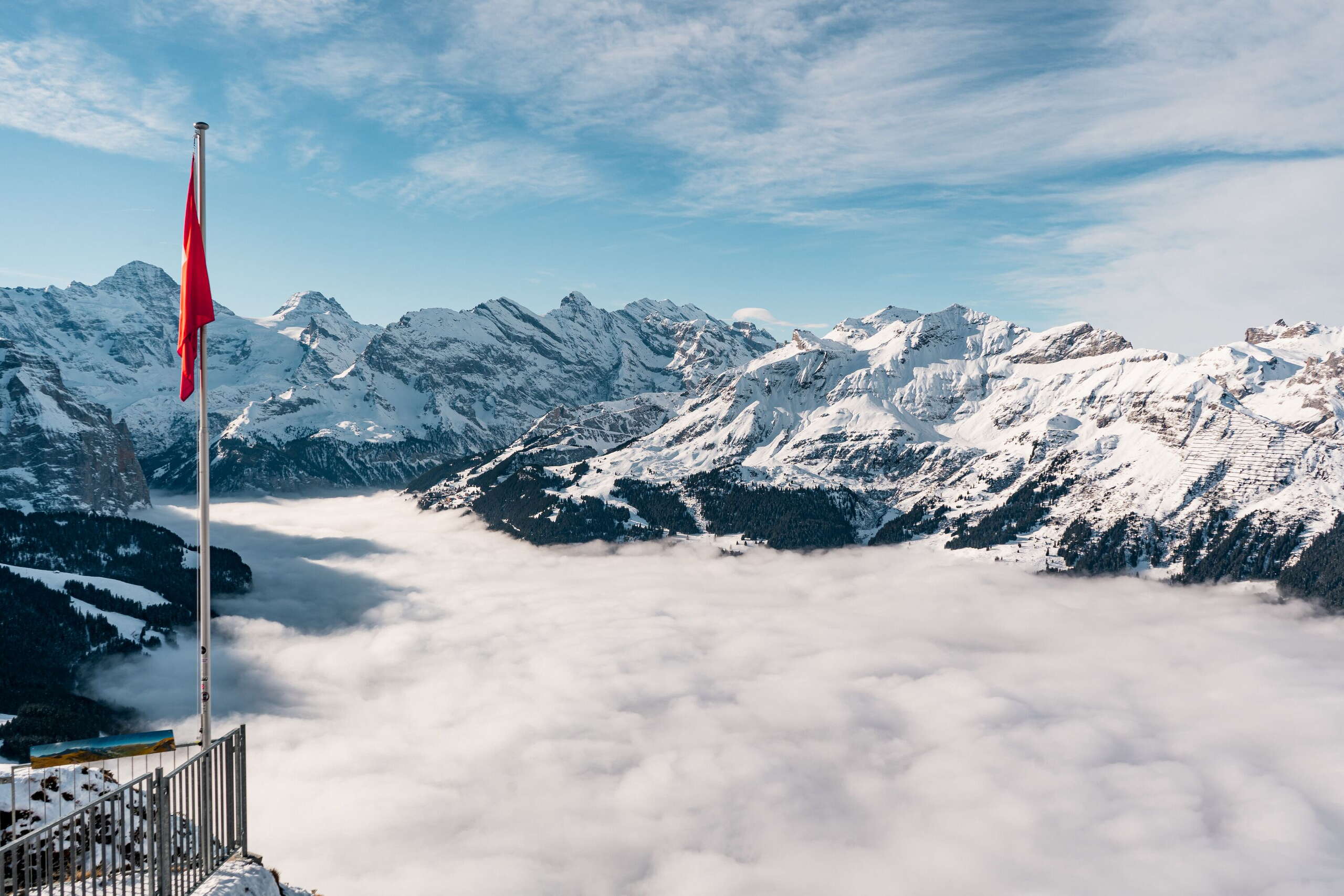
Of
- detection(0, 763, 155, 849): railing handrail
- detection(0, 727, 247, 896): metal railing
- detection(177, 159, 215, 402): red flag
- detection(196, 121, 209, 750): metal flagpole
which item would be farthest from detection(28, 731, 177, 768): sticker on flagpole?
detection(177, 159, 215, 402): red flag

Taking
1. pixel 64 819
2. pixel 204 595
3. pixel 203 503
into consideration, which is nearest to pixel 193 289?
pixel 203 503

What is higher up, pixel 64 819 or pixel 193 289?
pixel 193 289

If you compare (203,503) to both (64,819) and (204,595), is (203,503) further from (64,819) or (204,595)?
(64,819)

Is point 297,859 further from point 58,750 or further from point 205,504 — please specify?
point 205,504

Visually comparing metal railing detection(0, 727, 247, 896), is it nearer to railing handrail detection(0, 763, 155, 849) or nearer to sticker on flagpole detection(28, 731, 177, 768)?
railing handrail detection(0, 763, 155, 849)

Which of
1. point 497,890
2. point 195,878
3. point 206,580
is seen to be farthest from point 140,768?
point 497,890

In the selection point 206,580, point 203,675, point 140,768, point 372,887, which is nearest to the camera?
point 206,580
